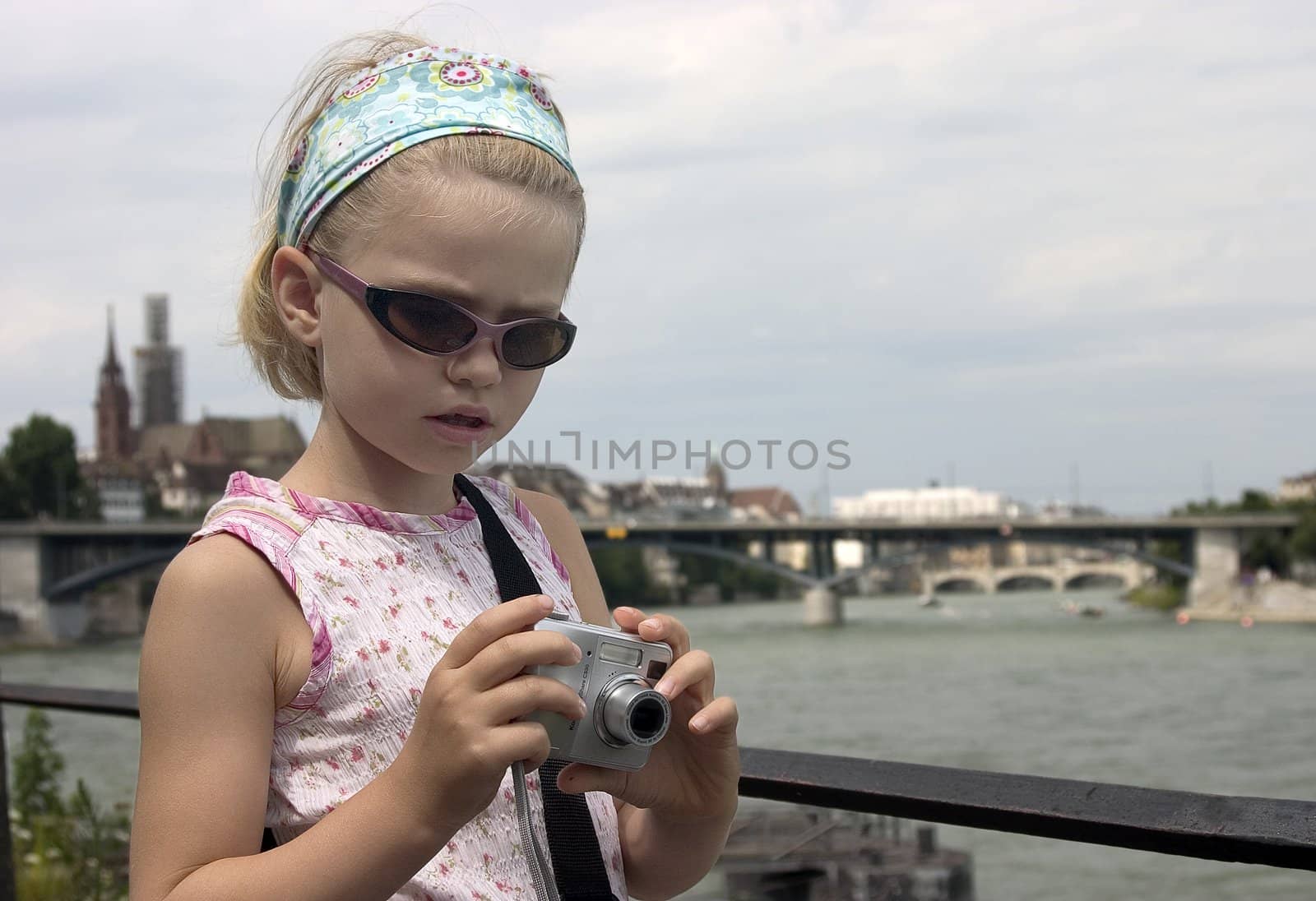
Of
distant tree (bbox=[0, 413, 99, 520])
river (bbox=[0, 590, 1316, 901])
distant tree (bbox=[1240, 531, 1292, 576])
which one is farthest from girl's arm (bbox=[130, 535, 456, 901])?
distant tree (bbox=[0, 413, 99, 520])

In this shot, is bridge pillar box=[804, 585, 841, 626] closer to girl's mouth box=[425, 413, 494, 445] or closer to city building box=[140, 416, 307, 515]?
city building box=[140, 416, 307, 515]

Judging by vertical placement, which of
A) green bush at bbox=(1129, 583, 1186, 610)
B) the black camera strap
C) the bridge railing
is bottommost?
green bush at bbox=(1129, 583, 1186, 610)

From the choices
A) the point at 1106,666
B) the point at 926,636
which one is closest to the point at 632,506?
the point at 926,636

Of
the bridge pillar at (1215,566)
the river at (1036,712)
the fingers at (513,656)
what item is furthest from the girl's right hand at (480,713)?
the bridge pillar at (1215,566)

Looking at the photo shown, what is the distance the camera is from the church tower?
87.6m

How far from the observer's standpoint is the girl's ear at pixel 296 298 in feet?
4.11

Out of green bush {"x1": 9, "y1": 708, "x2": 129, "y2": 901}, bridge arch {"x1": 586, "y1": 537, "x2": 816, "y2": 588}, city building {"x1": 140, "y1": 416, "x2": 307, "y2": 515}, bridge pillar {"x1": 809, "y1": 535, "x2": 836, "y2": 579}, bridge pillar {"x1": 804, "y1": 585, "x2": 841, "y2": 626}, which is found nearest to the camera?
green bush {"x1": 9, "y1": 708, "x2": 129, "y2": 901}

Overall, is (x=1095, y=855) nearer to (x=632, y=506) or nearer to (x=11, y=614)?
(x=632, y=506)

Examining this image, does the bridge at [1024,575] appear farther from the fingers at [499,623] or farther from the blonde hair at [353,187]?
the fingers at [499,623]

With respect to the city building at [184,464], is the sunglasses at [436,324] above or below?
below

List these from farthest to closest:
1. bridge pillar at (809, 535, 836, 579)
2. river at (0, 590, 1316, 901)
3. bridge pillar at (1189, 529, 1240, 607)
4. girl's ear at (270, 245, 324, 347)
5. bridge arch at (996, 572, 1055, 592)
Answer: bridge arch at (996, 572, 1055, 592), bridge pillar at (1189, 529, 1240, 607), bridge pillar at (809, 535, 836, 579), river at (0, 590, 1316, 901), girl's ear at (270, 245, 324, 347)

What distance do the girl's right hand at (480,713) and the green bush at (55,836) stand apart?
286 centimetres

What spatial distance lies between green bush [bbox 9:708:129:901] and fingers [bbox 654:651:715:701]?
2.87 meters

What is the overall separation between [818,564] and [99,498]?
33.4m
